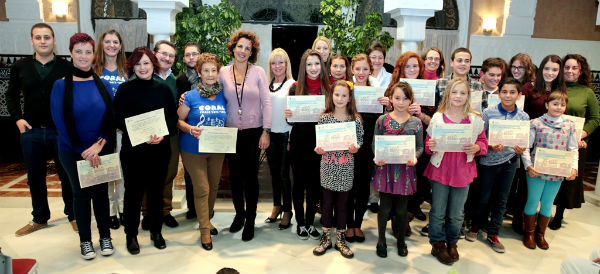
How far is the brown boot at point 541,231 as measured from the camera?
3.33 m

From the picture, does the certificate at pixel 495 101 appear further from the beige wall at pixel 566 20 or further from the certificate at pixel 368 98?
the beige wall at pixel 566 20

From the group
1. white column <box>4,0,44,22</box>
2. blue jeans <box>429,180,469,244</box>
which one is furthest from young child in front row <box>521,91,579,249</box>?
white column <box>4,0,44,22</box>

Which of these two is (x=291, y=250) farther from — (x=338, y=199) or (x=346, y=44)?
(x=346, y=44)

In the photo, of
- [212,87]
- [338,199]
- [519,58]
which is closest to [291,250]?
[338,199]

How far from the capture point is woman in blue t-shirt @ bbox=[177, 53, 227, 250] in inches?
115

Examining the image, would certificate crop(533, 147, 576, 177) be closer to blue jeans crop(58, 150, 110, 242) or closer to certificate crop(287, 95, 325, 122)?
certificate crop(287, 95, 325, 122)

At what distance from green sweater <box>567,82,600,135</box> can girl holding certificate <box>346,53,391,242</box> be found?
181 cm

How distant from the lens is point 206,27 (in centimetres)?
531

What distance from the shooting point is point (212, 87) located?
2949 millimetres

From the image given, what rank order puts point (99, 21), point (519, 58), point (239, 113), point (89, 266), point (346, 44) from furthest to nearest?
point (99, 21) < point (346, 44) < point (519, 58) < point (239, 113) < point (89, 266)

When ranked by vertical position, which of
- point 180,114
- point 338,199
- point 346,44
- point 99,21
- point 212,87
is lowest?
point 338,199

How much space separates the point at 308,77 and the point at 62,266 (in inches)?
97.9

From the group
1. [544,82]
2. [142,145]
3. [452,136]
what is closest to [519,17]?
[544,82]

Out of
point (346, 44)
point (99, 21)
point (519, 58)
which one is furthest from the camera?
point (99, 21)
